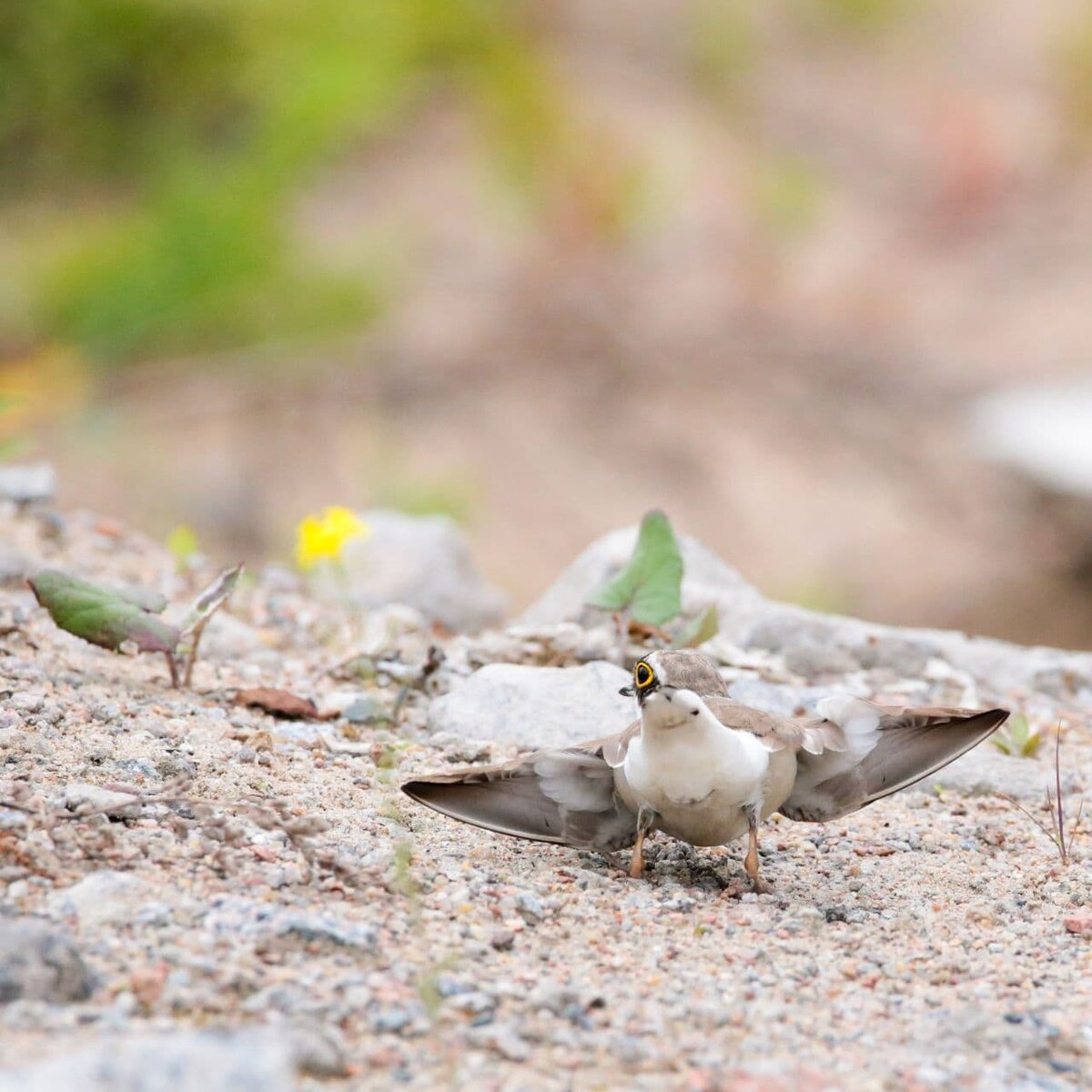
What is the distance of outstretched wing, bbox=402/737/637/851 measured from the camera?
188 cm

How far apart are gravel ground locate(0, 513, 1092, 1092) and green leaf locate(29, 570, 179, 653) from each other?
80 millimetres

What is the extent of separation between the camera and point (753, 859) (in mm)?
1852

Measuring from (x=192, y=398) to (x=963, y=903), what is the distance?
4569 millimetres

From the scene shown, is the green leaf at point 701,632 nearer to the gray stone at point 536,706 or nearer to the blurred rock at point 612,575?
the gray stone at point 536,706

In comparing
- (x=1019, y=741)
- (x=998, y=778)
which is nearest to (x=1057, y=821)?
(x=998, y=778)

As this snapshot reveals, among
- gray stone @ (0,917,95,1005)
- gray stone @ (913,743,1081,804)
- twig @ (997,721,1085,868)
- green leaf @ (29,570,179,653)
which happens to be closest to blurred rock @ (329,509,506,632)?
green leaf @ (29,570,179,653)

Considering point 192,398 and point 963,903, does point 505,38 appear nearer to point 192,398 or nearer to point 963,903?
point 192,398

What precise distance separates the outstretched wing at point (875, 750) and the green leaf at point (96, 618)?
2.91 ft

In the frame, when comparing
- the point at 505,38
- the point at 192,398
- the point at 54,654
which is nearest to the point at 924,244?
the point at 505,38

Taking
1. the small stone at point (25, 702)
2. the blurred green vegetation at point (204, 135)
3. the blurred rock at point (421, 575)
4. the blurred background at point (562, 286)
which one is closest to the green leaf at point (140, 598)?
the small stone at point (25, 702)

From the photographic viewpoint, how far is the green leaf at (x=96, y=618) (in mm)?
2172

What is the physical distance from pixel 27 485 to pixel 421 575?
2.61ft

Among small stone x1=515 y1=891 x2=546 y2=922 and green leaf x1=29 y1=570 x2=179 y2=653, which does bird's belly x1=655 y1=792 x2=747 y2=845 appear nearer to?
small stone x1=515 y1=891 x2=546 y2=922

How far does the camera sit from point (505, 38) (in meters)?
8.37
